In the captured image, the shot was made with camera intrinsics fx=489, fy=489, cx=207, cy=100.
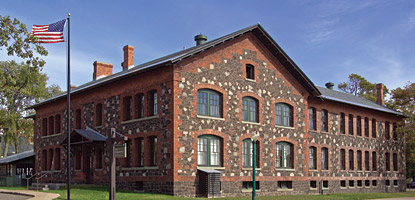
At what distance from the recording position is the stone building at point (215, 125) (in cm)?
2592

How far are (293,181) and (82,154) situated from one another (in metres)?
14.2

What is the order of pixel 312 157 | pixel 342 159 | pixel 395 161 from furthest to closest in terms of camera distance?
pixel 395 161, pixel 342 159, pixel 312 157

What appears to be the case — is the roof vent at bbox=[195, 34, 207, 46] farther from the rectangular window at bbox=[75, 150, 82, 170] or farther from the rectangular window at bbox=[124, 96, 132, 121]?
the rectangular window at bbox=[75, 150, 82, 170]

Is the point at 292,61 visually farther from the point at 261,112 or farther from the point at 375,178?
the point at 375,178

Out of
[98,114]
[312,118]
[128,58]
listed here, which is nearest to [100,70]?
[128,58]

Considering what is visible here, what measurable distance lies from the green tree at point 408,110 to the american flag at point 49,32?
32827mm

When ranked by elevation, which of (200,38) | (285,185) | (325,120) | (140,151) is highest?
(200,38)

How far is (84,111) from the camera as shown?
33.8m

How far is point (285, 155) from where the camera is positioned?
31844 mm

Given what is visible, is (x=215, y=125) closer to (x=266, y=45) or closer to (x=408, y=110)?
(x=266, y=45)

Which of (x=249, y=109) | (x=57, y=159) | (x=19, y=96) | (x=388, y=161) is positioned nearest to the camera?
(x=249, y=109)

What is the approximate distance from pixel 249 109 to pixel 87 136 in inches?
394

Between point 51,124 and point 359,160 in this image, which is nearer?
point 51,124

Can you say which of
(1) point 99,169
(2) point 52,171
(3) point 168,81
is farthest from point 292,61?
(2) point 52,171
